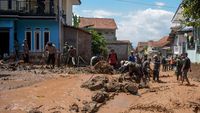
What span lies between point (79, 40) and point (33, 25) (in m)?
3.93

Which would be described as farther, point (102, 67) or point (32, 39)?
point (32, 39)

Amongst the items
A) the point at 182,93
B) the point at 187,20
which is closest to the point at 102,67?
the point at 182,93

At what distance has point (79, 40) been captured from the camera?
36.6 meters

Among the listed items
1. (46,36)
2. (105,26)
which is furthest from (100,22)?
(46,36)

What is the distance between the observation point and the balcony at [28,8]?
33938 mm

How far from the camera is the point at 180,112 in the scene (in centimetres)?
1678

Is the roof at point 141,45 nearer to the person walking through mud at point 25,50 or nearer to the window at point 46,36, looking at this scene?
the window at point 46,36

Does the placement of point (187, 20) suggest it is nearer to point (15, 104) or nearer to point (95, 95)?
point (95, 95)

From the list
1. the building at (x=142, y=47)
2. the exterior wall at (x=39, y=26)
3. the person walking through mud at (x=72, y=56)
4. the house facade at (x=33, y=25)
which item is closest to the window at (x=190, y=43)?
the house facade at (x=33, y=25)

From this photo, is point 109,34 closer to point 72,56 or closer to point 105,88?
point 72,56

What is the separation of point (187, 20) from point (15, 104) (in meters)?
7.41

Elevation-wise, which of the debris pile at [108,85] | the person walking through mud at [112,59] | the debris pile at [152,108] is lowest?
the debris pile at [152,108]

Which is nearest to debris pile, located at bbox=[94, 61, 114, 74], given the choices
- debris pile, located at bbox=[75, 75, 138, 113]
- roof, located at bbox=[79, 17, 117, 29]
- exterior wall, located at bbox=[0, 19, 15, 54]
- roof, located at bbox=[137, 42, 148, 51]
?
debris pile, located at bbox=[75, 75, 138, 113]

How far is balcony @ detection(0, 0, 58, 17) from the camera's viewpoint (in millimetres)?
33938
